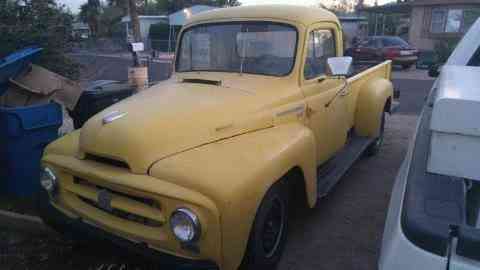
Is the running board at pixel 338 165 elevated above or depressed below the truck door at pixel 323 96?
below

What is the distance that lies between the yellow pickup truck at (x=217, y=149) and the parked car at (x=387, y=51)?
15536 millimetres

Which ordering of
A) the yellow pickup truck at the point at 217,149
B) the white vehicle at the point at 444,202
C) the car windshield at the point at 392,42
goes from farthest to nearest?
the car windshield at the point at 392,42
the yellow pickup truck at the point at 217,149
the white vehicle at the point at 444,202

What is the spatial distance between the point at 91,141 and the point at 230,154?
97 centimetres

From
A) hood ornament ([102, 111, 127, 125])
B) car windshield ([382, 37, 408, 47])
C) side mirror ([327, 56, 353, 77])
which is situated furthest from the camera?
car windshield ([382, 37, 408, 47])

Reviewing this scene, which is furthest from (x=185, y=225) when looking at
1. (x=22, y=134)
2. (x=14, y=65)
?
(x=14, y=65)

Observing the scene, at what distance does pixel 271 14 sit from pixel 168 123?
1.69 meters

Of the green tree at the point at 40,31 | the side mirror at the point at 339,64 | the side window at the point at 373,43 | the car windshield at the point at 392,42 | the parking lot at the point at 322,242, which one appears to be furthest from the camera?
the side window at the point at 373,43

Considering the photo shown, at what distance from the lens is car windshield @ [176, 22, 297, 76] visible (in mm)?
3709

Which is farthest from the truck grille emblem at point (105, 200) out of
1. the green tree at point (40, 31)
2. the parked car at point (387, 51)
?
the parked car at point (387, 51)

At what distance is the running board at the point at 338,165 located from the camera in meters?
3.79

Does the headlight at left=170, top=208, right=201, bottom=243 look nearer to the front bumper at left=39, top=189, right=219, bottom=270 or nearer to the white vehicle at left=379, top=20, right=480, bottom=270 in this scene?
the front bumper at left=39, top=189, right=219, bottom=270

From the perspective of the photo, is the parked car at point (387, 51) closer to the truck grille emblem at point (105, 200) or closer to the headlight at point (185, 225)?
the truck grille emblem at point (105, 200)

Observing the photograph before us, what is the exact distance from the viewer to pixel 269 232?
116 inches

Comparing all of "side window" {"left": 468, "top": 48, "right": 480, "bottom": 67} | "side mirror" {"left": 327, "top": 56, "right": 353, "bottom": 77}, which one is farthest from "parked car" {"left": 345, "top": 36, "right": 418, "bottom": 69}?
"side mirror" {"left": 327, "top": 56, "right": 353, "bottom": 77}
